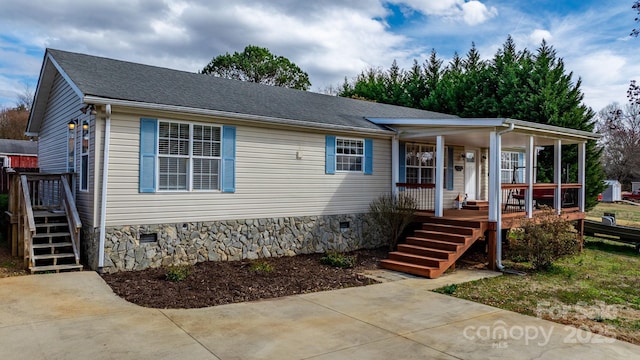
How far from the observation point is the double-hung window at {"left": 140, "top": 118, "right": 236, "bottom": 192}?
801 centimetres

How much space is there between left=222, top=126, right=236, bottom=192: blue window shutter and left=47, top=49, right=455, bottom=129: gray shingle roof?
0.47 meters

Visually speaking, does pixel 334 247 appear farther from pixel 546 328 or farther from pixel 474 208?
pixel 546 328

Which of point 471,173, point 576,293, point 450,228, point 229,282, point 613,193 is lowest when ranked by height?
point 576,293

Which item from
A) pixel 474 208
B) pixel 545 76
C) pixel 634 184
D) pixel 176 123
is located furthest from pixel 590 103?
pixel 634 184

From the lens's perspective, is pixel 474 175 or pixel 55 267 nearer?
pixel 55 267

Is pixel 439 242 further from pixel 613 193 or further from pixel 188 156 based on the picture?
pixel 613 193

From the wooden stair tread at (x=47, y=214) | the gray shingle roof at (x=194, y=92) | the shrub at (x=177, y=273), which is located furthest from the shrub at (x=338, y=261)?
the wooden stair tread at (x=47, y=214)

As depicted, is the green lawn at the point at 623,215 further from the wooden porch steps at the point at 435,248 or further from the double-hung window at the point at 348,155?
the double-hung window at the point at 348,155

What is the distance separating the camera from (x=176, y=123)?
831cm

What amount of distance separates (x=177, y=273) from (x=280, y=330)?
9.93 ft

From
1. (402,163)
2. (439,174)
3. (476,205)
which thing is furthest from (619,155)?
→ (439,174)

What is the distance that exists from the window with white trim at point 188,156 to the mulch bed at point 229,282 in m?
1.68

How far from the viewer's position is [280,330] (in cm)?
512

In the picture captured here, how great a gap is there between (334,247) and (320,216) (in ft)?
2.99
